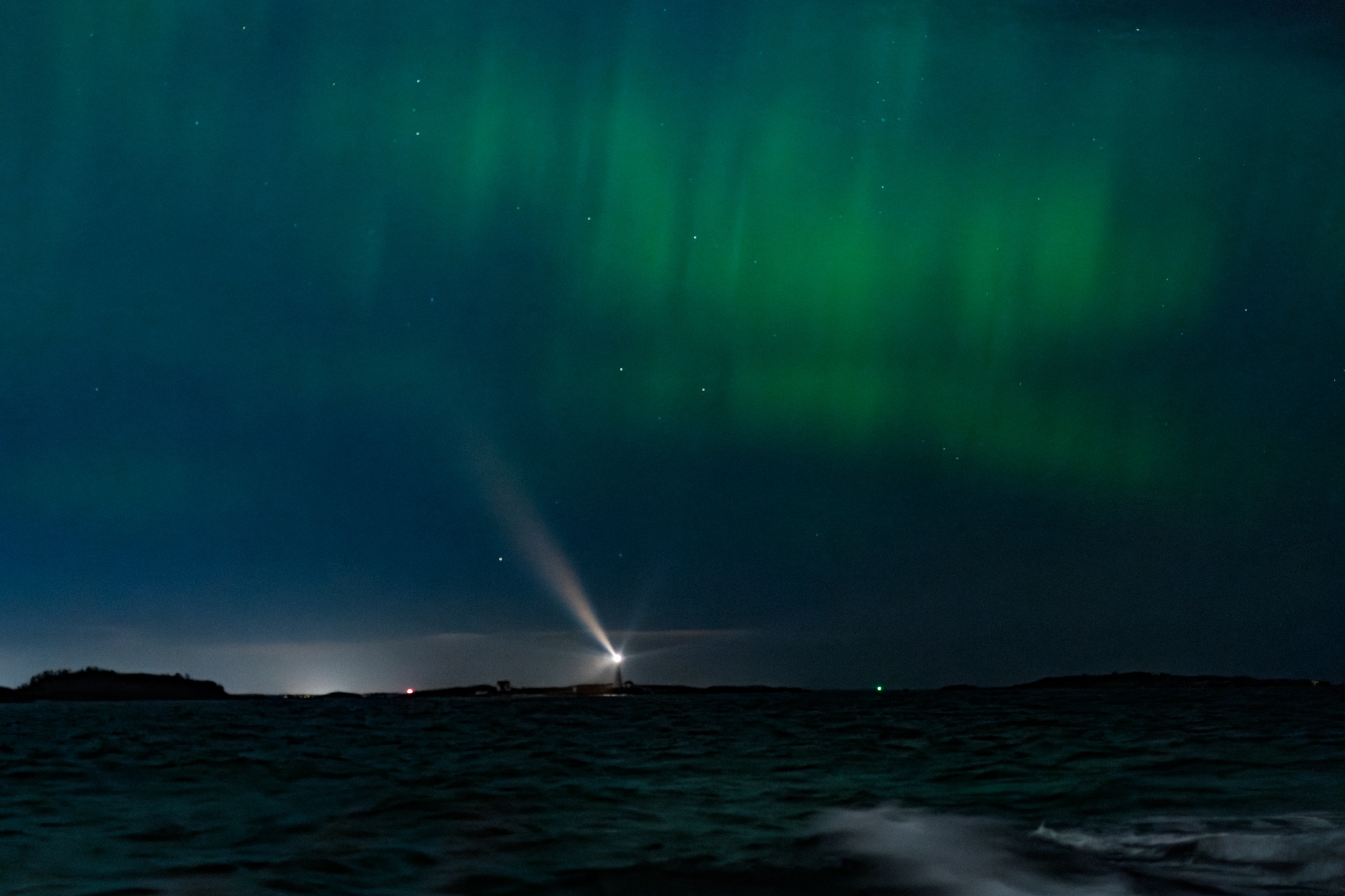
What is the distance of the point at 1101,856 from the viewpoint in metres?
16.9

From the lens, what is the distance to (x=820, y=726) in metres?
69.2

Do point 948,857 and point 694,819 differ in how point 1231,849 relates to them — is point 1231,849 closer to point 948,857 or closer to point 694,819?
point 948,857

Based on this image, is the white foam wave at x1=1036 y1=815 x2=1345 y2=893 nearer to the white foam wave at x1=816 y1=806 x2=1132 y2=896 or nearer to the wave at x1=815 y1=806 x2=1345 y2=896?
the wave at x1=815 y1=806 x2=1345 y2=896

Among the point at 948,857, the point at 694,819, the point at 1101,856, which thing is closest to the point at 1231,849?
the point at 1101,856

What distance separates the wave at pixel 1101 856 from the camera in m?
14.6

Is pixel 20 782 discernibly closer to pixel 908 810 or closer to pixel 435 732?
pixel 908 810

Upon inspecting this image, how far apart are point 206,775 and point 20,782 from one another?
5007 millimetres

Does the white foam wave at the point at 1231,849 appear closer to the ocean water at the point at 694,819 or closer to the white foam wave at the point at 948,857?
the ocean water at the point at 694,819

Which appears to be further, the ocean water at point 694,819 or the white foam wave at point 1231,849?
the ocean water at point 694,819

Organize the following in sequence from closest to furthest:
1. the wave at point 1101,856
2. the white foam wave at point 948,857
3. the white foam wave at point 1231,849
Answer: the white foam wave at point 1231,849 < the wave at point 1101,856 < the white foam wave at point 948,857

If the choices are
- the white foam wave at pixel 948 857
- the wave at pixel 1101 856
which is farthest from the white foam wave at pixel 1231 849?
the white foam wave at pixel 948 857

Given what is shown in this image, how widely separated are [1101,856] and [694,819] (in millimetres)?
7912

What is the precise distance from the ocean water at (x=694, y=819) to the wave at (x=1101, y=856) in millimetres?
69

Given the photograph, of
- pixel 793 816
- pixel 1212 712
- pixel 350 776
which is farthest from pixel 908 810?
pixel 1212 712
